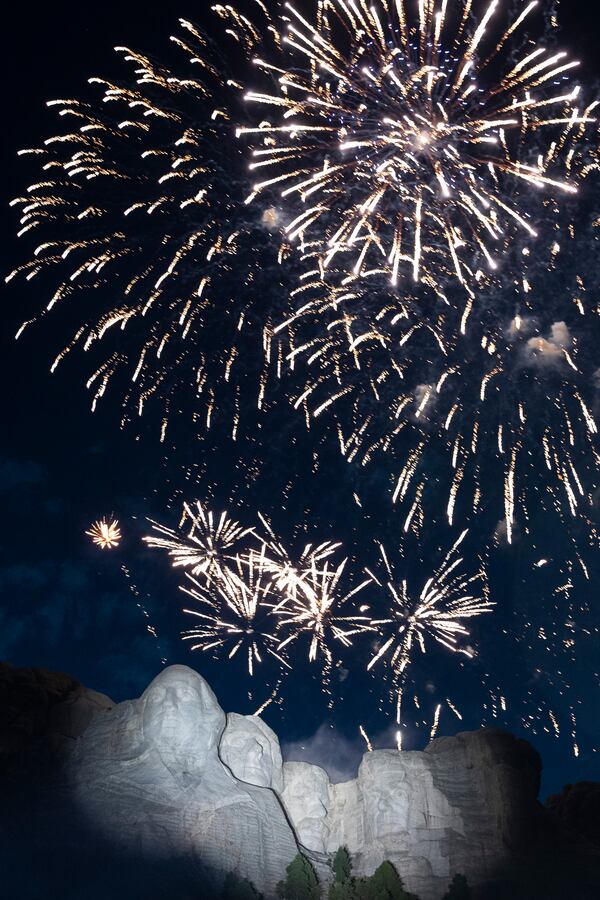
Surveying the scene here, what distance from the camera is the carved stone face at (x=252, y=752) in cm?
2791

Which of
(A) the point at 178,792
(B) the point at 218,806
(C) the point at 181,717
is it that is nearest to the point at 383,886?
(B) the point at 218,806

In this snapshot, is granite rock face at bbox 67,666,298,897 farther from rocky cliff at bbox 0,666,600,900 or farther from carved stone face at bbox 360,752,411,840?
carved stone face at bbox 360,752,411,840

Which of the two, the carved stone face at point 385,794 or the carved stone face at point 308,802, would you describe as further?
the carved stone face at point 308,802

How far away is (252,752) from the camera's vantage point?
2841cm

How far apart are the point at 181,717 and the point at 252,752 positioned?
527 cm

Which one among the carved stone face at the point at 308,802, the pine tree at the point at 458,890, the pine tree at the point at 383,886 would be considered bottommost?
the pine tree at the point at 383,886

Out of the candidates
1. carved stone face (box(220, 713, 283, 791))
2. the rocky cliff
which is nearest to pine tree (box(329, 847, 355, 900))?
the rocky cliff

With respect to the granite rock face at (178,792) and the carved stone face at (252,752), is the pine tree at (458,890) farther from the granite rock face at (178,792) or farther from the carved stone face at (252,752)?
the carved stone face at (252,752)

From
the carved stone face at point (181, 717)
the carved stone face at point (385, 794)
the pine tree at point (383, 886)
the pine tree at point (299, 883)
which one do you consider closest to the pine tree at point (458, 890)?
the pine tree at point (383, 886)

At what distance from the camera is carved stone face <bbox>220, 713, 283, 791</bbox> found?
91.6ft

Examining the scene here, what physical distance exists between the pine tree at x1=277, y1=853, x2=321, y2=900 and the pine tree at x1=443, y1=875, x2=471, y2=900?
590 centimetres

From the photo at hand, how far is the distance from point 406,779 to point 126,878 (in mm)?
15178

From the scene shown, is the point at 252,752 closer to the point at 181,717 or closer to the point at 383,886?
the point at 181,717

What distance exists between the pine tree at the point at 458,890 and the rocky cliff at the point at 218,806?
805mm
